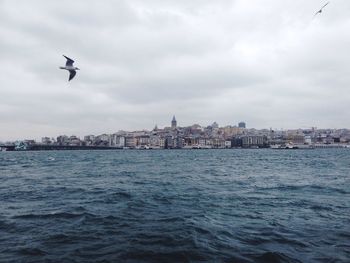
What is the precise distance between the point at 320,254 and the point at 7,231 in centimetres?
868

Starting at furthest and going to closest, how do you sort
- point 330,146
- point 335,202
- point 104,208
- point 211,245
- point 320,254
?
1. point 330,146
2. point 335,202
3. point 104,208
4. point 211,245
5. point 320,254

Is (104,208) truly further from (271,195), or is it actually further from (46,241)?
(271,195)

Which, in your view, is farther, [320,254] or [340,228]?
[340,228]

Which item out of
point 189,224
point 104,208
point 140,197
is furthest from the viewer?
point 140,197

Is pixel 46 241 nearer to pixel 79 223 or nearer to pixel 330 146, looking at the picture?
pixel 79 223

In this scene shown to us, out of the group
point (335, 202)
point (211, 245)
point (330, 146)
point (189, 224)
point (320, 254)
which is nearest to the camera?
point (320, 254)

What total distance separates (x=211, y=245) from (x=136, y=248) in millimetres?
1936

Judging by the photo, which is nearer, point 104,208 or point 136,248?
point 136,248

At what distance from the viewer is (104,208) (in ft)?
46.9

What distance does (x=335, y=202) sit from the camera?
15586 millimetres

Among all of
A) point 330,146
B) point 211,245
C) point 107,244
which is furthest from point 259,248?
point 330,146

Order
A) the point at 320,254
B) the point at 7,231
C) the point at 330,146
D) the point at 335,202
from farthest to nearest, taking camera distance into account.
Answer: the point at 330,146 < the point at 335,202 < the point at 7,231 < the point at 320,254

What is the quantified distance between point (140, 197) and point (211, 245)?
8205 mm

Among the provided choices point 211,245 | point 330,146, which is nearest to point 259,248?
point 211,245
